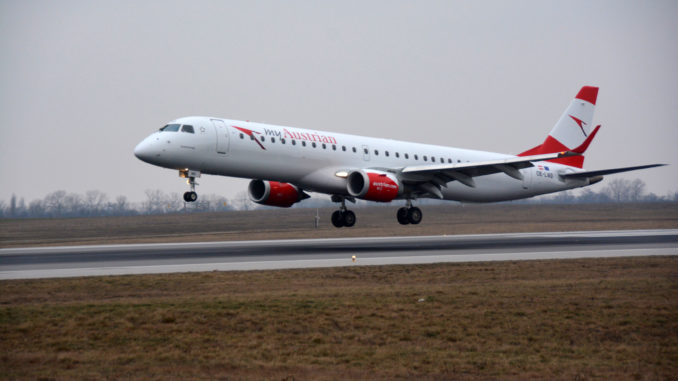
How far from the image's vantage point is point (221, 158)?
36094mm

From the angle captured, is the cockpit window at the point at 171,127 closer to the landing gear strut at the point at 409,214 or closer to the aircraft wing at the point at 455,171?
the aircraft wing at the point at 455,171

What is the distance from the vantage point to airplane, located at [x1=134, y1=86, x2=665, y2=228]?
117 feet

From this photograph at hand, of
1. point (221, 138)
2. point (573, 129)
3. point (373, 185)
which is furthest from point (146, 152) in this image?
point (573, 129)

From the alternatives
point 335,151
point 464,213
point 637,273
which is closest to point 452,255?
point 637,273

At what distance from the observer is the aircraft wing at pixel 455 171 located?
40594mm

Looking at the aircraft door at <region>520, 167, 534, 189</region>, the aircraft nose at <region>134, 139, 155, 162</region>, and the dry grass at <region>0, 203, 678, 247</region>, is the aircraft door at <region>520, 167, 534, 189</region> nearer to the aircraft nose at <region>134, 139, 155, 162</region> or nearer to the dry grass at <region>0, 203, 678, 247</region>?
the dry grass at <region>0, 203, 678, 247</region>

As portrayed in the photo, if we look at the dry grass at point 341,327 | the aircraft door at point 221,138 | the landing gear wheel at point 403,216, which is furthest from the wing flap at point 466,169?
the dry grass at point 341,327

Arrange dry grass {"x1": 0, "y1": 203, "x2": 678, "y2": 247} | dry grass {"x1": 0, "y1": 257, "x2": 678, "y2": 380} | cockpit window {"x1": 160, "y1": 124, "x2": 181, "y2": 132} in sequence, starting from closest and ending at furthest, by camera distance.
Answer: dry grass {"x1": 0, "y1": 257, "x2": 678, "y2": 380}
cockpit window {"x1": 160, "y1": 124, "x2": 181, "y2": 132}
dry grass {"x1": 0, "y1": 203, "x2": 678, "y2": 247}

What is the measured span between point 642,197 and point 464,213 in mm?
41052

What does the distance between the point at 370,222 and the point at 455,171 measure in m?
27.5

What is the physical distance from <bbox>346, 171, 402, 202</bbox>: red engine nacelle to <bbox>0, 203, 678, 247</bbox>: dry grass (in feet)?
46.9

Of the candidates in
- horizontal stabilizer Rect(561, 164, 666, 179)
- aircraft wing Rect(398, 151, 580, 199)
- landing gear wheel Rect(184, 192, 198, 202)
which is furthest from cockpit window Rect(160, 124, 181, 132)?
horizontal stabilizer Rect(561, 164, 666, 179)

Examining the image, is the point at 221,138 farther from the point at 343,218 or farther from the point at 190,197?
the point at 343,218

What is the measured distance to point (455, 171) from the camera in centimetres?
4203
